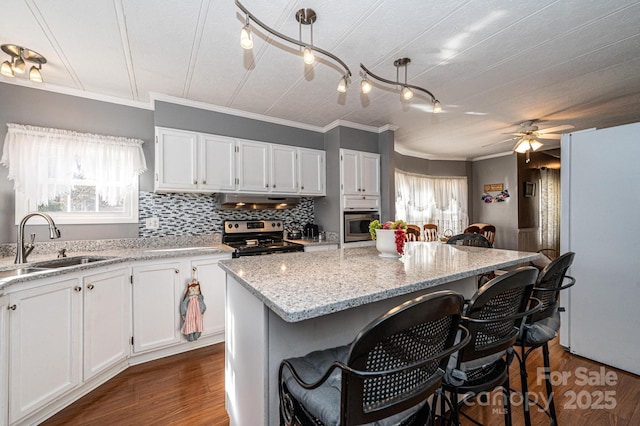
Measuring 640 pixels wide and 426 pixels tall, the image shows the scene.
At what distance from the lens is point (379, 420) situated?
2.48 feet

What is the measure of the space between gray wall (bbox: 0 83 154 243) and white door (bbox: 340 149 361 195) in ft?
7.43

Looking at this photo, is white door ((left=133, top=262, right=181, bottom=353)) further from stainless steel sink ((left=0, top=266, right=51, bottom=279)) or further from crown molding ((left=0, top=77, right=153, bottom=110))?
crown molding ((left=0, top=77, right=153, bottom=110))

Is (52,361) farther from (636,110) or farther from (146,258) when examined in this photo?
(636,110)

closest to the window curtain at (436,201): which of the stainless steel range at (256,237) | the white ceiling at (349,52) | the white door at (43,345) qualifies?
the white ceiling at (349,52)

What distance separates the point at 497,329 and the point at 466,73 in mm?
2293

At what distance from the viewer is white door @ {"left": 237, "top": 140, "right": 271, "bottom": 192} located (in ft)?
10.6

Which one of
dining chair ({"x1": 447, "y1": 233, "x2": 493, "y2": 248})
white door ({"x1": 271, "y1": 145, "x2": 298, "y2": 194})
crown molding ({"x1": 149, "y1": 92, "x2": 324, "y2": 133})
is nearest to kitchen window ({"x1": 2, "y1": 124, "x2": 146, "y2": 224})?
crown molding ({"x1": 149, "y1": 92, "x2": 324, "y2": 133})

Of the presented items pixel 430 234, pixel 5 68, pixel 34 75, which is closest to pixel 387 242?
pixel 34 75

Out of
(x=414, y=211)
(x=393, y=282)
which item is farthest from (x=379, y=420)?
(x=414, y=211)

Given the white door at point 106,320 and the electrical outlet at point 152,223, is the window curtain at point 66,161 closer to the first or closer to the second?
the electrical outlet at point 152,223

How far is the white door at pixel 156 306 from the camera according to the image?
2.36 metres

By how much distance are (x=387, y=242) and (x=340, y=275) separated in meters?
0.54

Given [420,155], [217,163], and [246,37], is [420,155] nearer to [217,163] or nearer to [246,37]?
[217,163]

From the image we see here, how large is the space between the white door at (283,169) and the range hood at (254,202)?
119 mm
